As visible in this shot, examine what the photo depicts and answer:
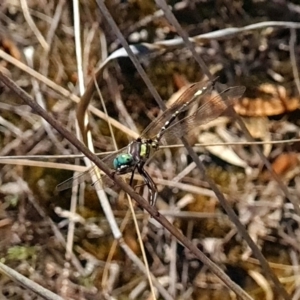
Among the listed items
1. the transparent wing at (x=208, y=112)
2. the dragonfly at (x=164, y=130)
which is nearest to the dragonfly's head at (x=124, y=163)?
the dragonfly at (x=164, y=130)

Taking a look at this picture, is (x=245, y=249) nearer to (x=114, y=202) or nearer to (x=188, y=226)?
(x=188, y=226)

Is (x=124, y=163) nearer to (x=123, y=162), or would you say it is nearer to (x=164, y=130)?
(x=123, y=162)

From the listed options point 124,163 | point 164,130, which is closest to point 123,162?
point 124,163

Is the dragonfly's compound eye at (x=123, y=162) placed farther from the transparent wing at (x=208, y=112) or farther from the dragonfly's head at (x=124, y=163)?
the transparent wing at (x=208, y=112)

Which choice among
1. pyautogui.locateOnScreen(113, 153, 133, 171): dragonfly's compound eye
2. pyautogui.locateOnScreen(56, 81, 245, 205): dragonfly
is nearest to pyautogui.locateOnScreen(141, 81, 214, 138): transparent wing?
pyautogui.locateOnScreen(56, 81, 245, 205): dragonfly

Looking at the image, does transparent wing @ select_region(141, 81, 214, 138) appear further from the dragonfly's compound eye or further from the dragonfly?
the dragonfly's compound eye

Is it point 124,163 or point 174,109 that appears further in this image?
point 174,109

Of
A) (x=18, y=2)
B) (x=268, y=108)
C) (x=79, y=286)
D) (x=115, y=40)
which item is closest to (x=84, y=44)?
(x=115, y=40)
